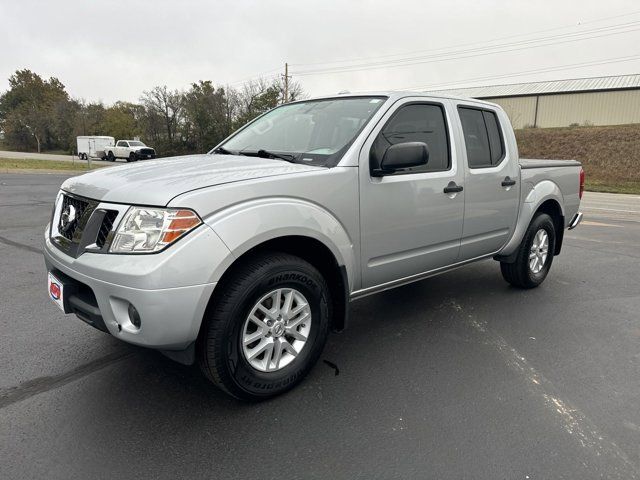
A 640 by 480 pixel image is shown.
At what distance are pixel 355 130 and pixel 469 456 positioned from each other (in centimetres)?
213

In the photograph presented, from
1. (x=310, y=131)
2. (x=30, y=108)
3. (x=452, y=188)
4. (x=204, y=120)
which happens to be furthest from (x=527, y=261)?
(x=30, y=108)

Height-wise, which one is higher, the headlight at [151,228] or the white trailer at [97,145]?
the white trailer at [97,145]

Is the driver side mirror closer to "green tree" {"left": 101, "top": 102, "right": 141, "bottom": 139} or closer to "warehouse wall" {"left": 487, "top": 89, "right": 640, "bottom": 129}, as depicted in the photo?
"warehouse wall" {"left": 487, "top": 89, "right": 640, "bottom": 129}

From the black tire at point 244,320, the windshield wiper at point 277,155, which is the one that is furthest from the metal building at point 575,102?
the black tire at point 244,320

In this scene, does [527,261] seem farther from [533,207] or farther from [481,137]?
[481,137]

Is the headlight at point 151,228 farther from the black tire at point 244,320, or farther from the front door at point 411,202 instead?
the front door at point 411,202

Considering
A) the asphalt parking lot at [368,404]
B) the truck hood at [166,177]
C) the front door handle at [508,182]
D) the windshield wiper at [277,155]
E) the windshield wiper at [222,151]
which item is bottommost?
the asphalt parking lot at [368,404]

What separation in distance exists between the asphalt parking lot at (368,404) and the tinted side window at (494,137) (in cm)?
145

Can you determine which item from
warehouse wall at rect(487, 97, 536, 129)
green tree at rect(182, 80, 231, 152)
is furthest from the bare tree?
warehouse wall at rect(487, 97, 536, 129)

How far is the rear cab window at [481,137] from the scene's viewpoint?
13.5 ft

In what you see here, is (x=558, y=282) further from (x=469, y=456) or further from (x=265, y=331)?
(x=265, y=331)

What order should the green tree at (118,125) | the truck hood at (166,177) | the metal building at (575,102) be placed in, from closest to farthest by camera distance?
the truck hood at (166,177) → the metal building at (575,102) → the green tree at (118,125)

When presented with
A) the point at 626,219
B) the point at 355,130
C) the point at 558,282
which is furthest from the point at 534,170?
the point at 626,219

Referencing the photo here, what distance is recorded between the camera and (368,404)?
9.44 ft
